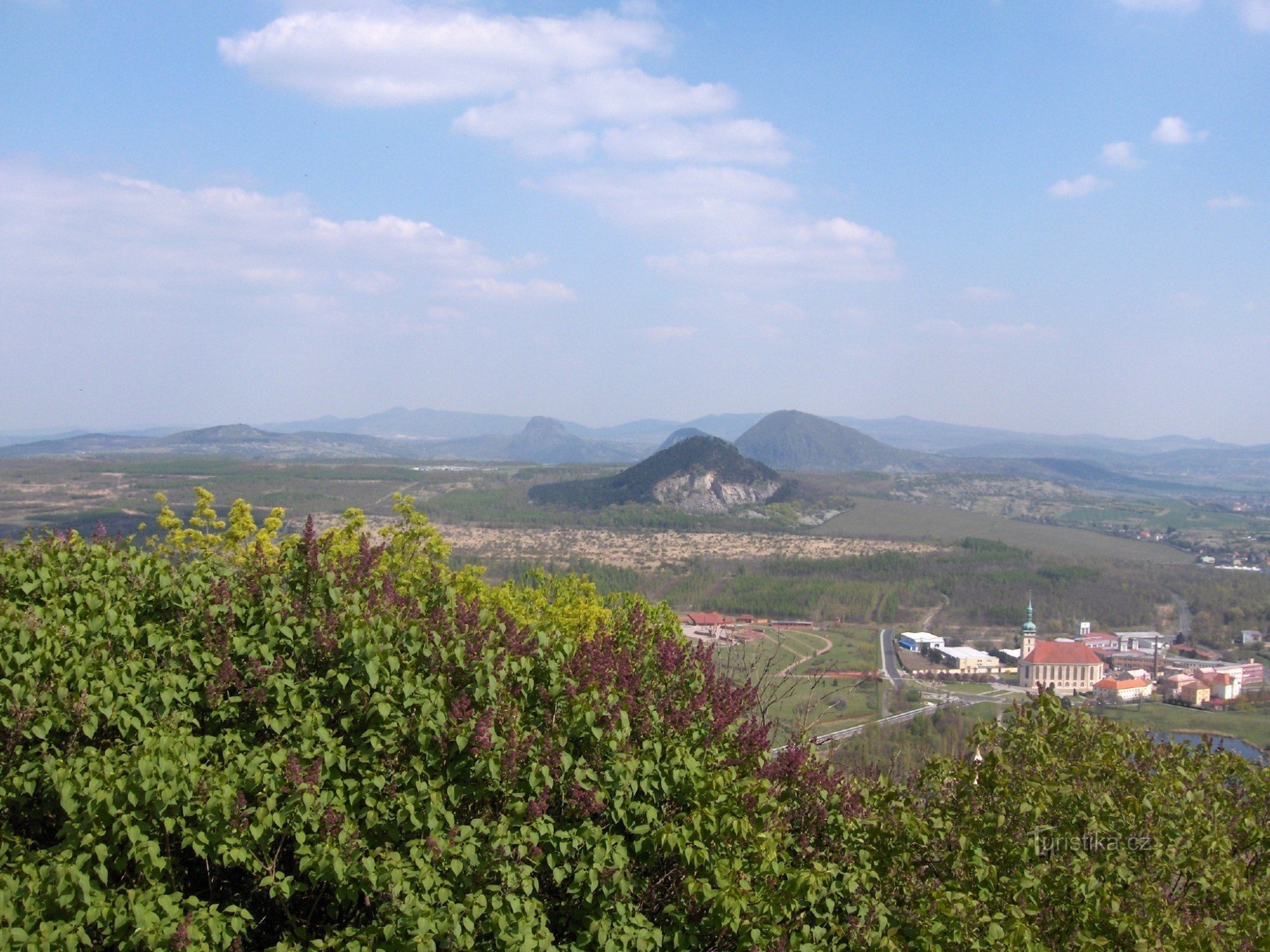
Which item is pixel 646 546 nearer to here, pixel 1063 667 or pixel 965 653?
pixel 965 653

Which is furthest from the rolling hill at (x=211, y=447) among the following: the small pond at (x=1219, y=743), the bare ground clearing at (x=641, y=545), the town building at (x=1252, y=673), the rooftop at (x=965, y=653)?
the small pond at (x=1219, y=743)

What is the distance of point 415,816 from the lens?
16.6 feet

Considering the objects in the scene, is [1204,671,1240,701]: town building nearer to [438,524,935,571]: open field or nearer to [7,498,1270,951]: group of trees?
[7,498,1270,951]: group of trees

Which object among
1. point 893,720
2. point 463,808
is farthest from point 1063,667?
point 463,808

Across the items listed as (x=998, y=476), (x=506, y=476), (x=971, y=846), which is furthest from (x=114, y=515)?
(x=998, y=476)

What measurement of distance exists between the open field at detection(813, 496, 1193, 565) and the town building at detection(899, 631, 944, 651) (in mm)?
32648

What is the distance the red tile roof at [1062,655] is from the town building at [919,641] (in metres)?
12.2

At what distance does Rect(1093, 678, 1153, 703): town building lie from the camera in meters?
26.8

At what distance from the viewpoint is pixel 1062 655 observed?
31.7 m

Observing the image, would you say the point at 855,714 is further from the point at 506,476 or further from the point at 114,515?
the point at 506,476

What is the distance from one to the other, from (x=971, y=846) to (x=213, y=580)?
18.6 ft

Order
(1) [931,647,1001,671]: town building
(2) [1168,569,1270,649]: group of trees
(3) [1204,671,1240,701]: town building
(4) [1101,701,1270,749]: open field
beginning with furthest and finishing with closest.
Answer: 1. (2) [1168,569,1270,649]: group of trees
2. (1) [931,647,1001,671]: town building
3. (3) [1204,671,1240,701]: town building
4. (4) [1101,701,1270,749]: open field

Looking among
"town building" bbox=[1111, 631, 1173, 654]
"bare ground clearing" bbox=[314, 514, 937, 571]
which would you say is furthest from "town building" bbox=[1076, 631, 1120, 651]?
"bare ground clearing" bbox=[314, 514, 937, 571]

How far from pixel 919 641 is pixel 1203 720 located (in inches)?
749
